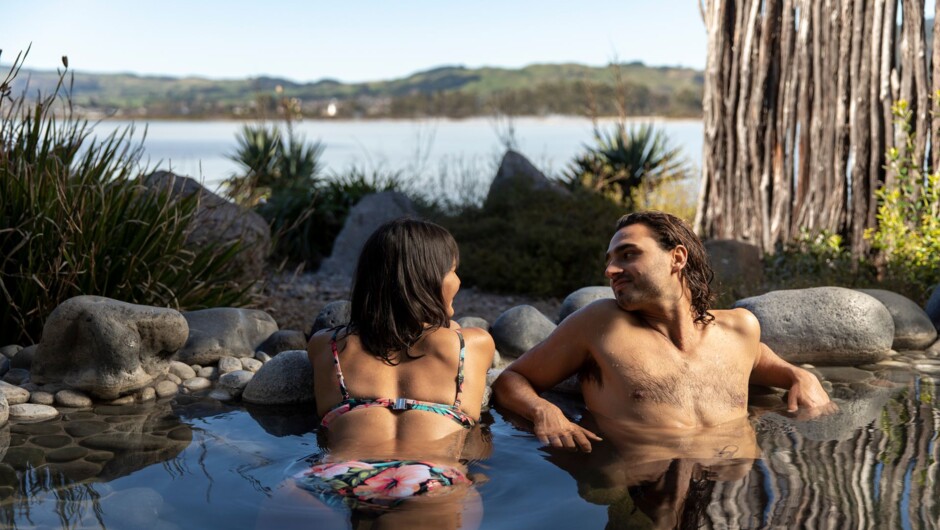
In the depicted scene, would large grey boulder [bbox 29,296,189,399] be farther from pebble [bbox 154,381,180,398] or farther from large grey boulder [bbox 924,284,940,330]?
large grey boulder [bbox 924,284,940,330]

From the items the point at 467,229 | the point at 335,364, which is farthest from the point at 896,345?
the point at 467,229

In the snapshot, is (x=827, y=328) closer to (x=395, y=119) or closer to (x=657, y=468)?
(x=657, y=468)

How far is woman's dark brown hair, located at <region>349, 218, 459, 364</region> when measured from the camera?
3436 millimetres

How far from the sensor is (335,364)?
11.5 ft

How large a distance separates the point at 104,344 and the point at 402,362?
5.36ft

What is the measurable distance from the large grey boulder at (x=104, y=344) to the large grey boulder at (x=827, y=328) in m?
3.17

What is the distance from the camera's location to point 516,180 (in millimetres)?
9750

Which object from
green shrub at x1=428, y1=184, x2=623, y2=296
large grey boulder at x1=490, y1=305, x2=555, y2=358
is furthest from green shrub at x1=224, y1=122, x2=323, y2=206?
large grey boulder at x1=490, y1=305, x2=555, y2=358

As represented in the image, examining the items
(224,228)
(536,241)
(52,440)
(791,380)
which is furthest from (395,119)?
(52,440)

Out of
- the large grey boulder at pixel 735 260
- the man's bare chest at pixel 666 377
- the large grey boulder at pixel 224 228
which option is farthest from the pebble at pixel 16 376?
the large grey boulder at pixel 735 260

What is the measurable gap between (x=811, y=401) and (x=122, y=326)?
3088mm

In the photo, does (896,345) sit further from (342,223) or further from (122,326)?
(342,223)

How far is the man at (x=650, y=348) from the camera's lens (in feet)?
11.9

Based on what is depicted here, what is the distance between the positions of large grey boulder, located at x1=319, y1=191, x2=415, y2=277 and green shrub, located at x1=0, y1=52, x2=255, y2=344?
3.68 m
